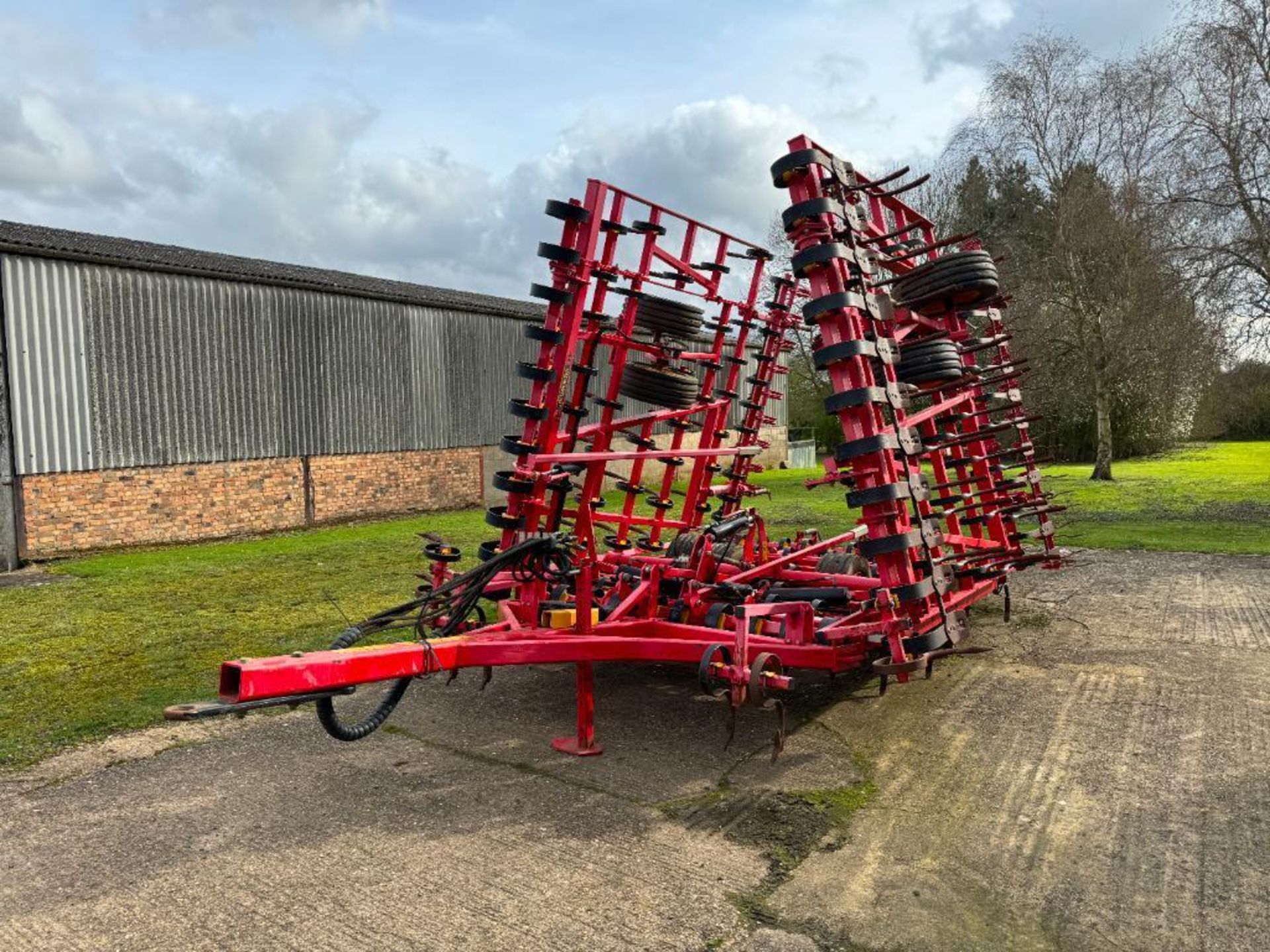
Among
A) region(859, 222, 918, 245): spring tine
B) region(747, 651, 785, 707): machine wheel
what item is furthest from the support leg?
region(859, 222, 918, 245): spring tine

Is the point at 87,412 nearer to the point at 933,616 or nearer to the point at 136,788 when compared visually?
the point at 136,788

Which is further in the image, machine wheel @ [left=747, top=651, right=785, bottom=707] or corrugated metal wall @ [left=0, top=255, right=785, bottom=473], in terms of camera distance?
corrugated metal wall @ [left=0, top=255, right=785, bottom=473]

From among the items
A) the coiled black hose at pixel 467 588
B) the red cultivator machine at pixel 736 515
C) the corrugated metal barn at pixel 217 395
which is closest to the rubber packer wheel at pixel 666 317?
the red cultivator machine at pixel 736 515

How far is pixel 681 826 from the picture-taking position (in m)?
3.90

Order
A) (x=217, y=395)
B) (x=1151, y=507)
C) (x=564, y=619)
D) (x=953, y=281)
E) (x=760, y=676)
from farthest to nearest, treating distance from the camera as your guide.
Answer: (x=1151, y=507) → (x=217, y=395) → (x=953, y=281) → (x=564, y=619) → (x=760, y=676)

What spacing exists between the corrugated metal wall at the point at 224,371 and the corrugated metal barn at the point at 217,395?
0.03m

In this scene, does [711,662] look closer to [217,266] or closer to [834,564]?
[834,564]

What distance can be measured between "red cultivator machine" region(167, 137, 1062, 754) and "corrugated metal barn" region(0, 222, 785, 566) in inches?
337

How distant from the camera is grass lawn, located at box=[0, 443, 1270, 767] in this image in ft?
19.3

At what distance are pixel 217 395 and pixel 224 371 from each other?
0.41 m

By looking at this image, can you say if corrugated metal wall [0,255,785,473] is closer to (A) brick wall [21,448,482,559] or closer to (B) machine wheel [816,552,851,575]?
(A) brick wall [21,448,482,559]

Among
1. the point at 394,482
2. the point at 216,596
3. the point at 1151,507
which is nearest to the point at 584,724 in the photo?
the point at 216,596

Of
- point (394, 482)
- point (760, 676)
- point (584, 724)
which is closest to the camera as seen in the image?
point (760, 676)

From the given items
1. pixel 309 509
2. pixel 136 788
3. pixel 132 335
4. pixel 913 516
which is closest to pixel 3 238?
pixel 132 335
